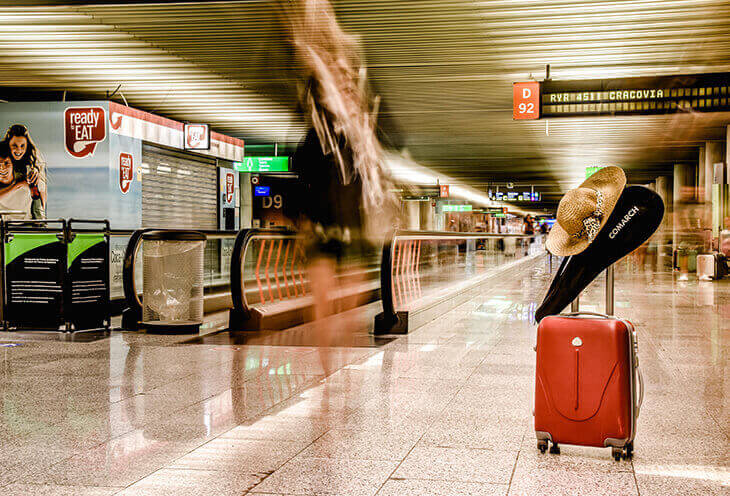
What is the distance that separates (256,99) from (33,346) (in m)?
10.4

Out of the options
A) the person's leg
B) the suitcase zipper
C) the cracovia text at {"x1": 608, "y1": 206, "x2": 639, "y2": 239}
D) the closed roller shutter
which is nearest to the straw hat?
the cracovia text at {"x1": 608, "y1": 206, "x2": 639, "y2": 239}

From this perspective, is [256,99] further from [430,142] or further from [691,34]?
[691,34]

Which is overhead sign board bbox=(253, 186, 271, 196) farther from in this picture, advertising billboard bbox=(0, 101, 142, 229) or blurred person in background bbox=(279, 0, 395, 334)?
blurred person in background bbox=(279, 0, 395, 334)

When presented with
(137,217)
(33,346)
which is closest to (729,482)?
(33,346)

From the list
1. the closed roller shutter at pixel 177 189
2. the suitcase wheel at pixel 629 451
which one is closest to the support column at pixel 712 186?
the closed roller shutter at pixel 177 189

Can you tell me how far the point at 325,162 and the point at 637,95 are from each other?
681 centimetres

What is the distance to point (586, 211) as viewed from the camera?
3.71m

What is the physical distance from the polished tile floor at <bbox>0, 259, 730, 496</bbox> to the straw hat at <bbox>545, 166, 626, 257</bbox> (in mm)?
1054

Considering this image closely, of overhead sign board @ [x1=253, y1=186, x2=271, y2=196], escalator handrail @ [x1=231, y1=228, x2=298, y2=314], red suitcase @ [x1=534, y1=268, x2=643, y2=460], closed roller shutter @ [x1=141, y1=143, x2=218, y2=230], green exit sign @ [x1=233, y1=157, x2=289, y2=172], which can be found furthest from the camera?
overhead sign board @ [x1=253, y1=186, x2=271, y2=196]

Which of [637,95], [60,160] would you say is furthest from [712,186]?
[60,160]

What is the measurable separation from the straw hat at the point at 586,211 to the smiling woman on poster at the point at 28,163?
1328 cm

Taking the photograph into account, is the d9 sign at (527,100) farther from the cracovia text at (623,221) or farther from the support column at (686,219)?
the support column at (686,219)

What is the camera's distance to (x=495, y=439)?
3920 mm

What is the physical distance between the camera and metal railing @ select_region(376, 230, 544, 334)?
841 centimetres
